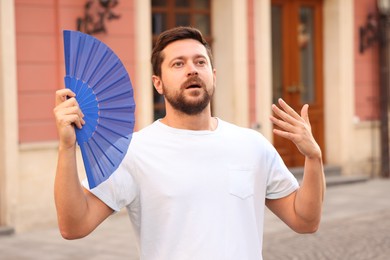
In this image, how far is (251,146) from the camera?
2.71 meters

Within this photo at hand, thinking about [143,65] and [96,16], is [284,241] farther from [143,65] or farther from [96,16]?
[96,16]

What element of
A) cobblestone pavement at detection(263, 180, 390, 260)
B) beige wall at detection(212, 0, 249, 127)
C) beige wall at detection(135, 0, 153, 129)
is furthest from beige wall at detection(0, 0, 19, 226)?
beige wall at detection(212, 0, 249, 127)

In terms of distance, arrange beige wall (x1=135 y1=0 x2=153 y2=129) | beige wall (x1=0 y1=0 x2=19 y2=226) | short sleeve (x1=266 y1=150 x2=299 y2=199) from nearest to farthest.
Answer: short sleeve (x1=266 y1=150 x2=299 y2=199) → beige wall (x1=0 y1=0 x2=19 y2=226) → beige wall (x1=135 y1=0 x2=153 y2=129)

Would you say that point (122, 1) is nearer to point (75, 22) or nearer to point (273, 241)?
point (75, 22)

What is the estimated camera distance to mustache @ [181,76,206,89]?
2.61 m

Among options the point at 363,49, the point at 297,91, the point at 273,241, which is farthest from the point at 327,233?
the point at 363,49

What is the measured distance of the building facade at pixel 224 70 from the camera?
8656 millimetres

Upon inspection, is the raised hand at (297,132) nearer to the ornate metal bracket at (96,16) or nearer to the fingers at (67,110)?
the fingers at (67,110)

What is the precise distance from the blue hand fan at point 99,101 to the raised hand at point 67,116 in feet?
0.11

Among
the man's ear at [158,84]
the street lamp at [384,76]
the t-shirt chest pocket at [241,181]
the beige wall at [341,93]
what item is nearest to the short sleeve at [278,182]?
the t-shirt chest pocket at [241,181]

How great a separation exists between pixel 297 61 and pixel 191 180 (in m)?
10.1

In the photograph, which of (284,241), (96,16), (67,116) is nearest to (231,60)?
(96,16)

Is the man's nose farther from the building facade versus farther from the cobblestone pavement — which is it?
the building facade

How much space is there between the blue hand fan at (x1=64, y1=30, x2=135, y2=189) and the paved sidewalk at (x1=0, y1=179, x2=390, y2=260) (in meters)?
4.77
